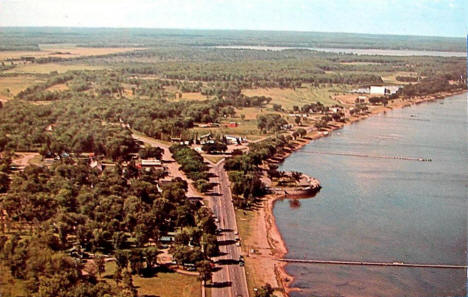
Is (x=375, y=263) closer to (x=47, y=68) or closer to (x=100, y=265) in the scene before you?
(x=100, y=265)

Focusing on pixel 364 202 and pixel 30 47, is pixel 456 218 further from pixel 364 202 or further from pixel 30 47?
pixel 30 47

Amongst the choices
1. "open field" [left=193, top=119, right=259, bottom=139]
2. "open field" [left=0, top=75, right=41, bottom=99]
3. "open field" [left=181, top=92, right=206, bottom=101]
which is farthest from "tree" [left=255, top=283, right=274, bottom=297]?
"open field" [left=181, top=92, right=206, bottom=101]

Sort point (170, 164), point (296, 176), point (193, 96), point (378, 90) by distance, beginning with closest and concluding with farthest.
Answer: point (296, 176) → point (170, 164) → point (193, 96) → point (378, 90)

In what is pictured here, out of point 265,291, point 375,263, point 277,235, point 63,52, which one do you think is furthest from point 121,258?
point 63,52

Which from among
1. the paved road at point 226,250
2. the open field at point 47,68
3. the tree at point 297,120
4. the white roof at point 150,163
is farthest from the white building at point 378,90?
the white roof at point 150,163

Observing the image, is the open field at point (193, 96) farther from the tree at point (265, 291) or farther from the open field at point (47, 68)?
the tree at point (265, 291)

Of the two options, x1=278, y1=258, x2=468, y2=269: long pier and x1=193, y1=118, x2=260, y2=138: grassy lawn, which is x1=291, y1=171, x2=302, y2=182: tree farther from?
x1=193, y1=118, x2=260, y2=138: grassy lawn
